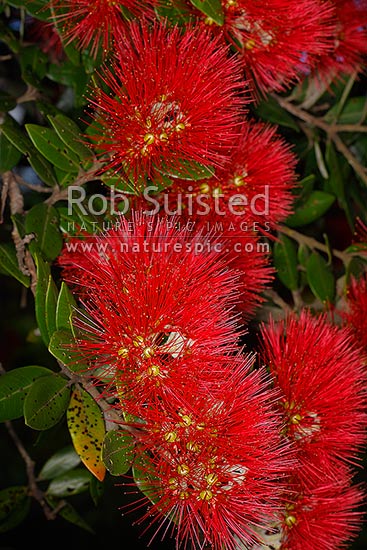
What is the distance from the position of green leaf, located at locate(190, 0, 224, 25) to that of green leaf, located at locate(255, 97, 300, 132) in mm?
341

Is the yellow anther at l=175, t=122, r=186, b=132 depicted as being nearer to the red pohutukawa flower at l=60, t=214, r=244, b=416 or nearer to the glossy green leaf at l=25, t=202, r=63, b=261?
the red pohutukawa flower at l=60, t=214, r=244, b=416

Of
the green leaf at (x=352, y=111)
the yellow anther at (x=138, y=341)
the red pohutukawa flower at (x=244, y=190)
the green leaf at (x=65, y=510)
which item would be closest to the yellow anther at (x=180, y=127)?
the red pohutukawa flower at (x=244, y=190)

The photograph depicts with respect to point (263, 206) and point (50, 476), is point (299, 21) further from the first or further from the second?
point (50, 476)

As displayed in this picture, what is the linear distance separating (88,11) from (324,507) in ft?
3.10

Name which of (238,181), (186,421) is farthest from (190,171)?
(186,421)

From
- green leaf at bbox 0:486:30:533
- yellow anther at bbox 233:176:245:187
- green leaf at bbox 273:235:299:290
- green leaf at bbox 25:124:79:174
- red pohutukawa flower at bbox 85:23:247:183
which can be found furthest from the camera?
green leaf at bbox 273:235:299:290

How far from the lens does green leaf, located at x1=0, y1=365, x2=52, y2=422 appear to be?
109 centimetres

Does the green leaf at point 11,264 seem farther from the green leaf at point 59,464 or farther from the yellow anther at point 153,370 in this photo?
the green leaf at point 59,464

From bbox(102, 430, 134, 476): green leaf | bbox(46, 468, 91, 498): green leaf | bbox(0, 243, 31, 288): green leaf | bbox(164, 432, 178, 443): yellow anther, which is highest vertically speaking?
bbox(0, 243, 31, 288): green leaf

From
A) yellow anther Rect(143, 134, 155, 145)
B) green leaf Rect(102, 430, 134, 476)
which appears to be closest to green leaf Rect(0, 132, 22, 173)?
yellow anther Rect(143, 134, 155, 145)

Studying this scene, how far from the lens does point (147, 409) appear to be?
0.99 metres

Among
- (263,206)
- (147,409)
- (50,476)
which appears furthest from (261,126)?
(50,476)

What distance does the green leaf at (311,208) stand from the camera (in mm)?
1588

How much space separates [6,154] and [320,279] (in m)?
0.70
